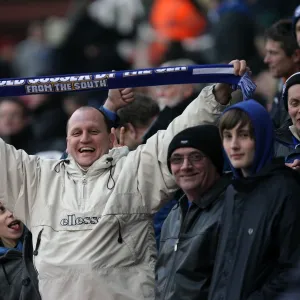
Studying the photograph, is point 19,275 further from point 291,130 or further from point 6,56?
point 6,56

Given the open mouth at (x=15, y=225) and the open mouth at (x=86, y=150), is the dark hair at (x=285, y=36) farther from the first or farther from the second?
the open mouth at (x=15, y=225)

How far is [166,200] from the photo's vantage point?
8.66m

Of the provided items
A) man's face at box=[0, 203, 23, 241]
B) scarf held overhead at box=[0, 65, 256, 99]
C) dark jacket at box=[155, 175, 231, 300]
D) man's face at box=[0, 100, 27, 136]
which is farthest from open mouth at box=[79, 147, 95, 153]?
man's face at box=[0, 100, 27, 136]

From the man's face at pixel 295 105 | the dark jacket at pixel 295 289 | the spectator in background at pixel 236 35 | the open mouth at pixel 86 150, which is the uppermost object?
the spectator in background at pixel 236 35

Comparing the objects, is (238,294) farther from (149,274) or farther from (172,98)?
(172,98)

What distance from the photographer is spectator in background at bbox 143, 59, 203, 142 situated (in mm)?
9797

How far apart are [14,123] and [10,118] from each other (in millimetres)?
78

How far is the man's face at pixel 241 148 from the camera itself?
Result: 297 inches

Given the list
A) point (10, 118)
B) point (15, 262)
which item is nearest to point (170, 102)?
point (15, 262)

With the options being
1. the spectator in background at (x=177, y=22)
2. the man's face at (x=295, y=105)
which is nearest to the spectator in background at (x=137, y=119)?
the man's face at (x=295, y=105)

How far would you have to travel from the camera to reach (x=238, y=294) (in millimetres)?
7301

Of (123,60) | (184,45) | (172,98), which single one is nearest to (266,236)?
(172,98)

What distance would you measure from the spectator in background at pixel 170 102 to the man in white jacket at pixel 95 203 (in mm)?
916

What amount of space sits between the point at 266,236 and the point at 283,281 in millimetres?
290
